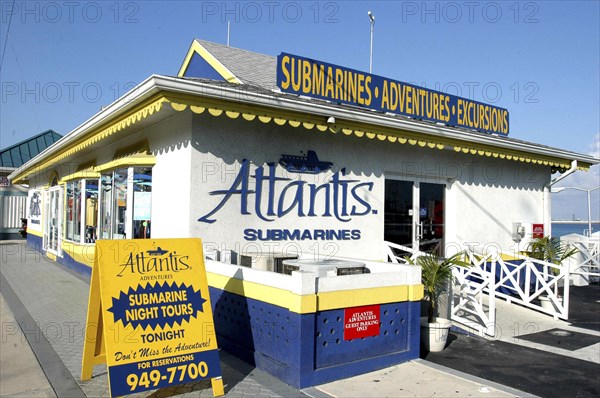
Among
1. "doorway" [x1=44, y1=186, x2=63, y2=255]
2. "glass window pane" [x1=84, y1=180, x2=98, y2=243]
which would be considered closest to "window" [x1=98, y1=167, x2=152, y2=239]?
"glass window pane" [x1=84, y1=180, x2=98, y2=243]

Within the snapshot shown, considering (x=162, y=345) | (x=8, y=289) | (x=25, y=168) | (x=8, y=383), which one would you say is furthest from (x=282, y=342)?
(x=25, y=168)

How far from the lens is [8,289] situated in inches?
409

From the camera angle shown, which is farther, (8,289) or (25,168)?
(25,168)

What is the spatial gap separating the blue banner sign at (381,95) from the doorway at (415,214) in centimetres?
151

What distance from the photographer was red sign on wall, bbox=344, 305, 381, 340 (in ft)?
17.0

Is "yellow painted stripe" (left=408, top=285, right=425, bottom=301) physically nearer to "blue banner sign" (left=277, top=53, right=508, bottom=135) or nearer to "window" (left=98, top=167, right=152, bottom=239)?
"blue banner sign" (left=277, top=53, right=508, bottom=135)

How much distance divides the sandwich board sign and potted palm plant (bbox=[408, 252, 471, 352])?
119 inches

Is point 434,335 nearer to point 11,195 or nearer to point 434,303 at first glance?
point 434,303

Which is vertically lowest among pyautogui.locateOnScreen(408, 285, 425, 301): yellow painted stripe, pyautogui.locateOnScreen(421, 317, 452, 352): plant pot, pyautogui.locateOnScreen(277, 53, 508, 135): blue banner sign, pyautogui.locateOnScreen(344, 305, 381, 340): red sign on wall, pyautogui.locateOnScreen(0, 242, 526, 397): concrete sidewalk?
pyautogui.locateOnScreen(0, 242, 526, 397): concrete sidewalk

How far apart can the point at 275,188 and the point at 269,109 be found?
1.38m

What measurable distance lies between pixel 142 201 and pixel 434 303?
4999mm

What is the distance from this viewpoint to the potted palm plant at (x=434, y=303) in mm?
6469

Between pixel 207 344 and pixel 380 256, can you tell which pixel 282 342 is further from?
pixel 380 256

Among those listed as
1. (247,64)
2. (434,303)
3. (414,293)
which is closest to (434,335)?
(434,303)
